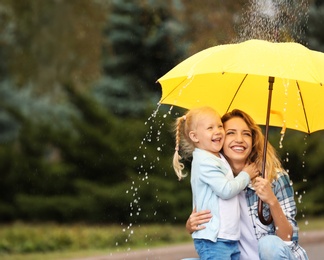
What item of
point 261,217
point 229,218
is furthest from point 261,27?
point 229,218

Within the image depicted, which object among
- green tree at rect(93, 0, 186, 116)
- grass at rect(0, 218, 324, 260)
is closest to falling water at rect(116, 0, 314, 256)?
grass at rect(0, 218, 324, 260)

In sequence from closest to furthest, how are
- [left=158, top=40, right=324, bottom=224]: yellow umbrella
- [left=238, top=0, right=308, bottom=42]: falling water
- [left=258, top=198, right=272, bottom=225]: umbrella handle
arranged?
[left=258, top=198, right=272, bottom=225]: umbrella handle
[left=158, top=40, right=324, bottom=224]: yellow umbrella
[left=238, top=0, right=308, bottom=42]: falling water

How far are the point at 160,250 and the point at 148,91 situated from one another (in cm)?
492

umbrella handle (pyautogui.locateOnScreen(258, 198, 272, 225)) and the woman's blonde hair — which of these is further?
the woman's blonde hair

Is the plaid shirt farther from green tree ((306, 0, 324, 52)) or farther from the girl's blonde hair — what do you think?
green tree ((306, 0, 324, 52))

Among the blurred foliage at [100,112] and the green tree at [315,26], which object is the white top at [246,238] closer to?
the blurred foliage at [100,112]

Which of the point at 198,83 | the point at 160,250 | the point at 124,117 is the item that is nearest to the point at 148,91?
the point at 124,117

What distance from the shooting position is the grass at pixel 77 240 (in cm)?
1000

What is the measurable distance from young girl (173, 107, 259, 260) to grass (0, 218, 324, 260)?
16.5ft

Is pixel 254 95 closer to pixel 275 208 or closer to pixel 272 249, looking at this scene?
pixel 275 208

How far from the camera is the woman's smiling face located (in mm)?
4691

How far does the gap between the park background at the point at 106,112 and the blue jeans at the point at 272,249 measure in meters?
5.71

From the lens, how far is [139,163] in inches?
480

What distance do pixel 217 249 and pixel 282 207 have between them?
0.46 m
